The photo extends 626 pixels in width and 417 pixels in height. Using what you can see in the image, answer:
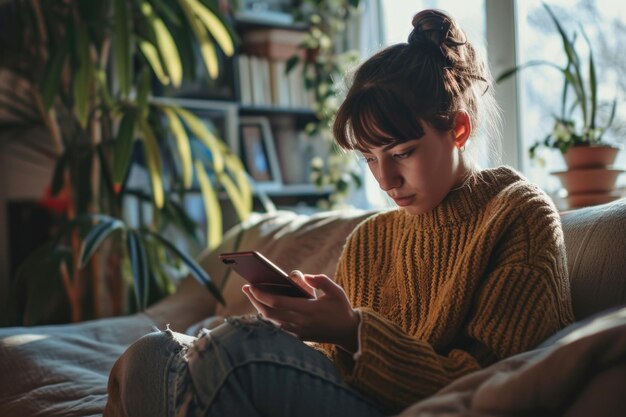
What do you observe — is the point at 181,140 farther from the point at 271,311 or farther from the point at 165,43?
the point at 271,311

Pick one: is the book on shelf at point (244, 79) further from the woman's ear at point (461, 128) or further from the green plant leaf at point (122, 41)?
the woman's ear at point (461, 128)

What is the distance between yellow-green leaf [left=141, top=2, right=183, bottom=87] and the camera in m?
2.21

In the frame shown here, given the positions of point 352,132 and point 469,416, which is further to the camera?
point 352,132

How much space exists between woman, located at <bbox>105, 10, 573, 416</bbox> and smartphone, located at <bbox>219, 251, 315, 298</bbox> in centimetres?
2

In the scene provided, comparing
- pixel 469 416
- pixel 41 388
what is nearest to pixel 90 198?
pixel 41 388

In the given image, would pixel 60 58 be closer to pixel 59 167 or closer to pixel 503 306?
pixel 59 167

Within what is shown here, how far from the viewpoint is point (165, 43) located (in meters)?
2.25

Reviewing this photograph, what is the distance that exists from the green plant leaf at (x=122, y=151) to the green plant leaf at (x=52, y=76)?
207 millimetres

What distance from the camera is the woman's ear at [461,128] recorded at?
1128 millimetres

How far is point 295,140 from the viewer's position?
3.07 meters

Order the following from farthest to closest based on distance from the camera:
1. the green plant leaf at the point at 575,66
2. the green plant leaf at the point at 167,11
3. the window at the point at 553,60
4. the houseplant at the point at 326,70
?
1. the houseplant at the point at 326,70
2. the green plant leaf at the point at 167,11
3. the window at the point at 553,60
4. the green plant leaf at the point at 575,66

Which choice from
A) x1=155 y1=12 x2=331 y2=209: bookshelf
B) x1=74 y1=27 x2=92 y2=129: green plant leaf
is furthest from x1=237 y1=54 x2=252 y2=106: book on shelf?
x1=74 y1=27 x2=92 y2=129: green plant leaf

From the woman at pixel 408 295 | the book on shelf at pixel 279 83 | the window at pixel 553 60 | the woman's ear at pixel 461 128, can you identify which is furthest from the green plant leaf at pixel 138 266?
the book on shelf at pixel 279 83

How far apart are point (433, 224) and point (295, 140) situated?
190 centimetres
